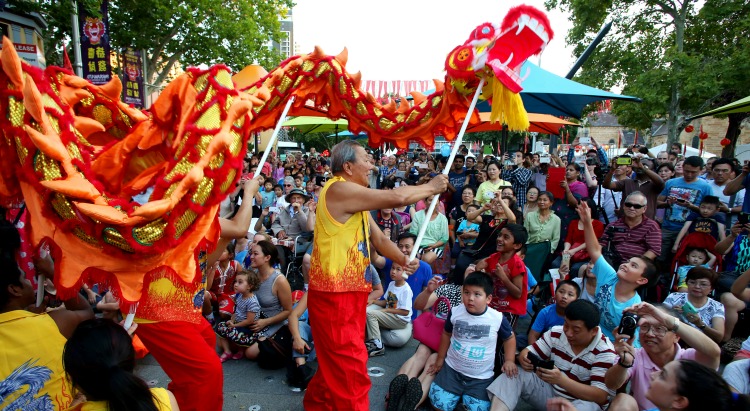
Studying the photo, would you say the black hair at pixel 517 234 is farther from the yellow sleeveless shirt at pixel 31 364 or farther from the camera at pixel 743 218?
the yellow sleeveless shirt at pixel 31 364

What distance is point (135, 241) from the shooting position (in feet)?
5.52

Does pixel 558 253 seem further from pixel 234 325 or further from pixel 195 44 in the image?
pixel 195 44

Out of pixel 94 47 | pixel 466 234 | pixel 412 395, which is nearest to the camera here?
pixel 412 395

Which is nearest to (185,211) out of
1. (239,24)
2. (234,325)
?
(234,325)

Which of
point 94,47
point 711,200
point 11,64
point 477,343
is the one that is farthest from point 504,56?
point 94,47

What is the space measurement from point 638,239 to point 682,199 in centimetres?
130

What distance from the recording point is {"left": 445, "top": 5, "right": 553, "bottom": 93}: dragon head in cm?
240

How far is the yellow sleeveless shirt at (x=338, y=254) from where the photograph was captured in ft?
8.55

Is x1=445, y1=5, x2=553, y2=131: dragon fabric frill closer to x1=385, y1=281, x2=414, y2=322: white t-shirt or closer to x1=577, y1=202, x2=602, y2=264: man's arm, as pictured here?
x1=577, y1=202, x2=602, y2=264: man's arm

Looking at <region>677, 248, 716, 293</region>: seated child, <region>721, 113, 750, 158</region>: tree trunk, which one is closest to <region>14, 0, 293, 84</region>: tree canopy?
<region>677, 248, 716, 293</region>: seated child

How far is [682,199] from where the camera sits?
5066mm

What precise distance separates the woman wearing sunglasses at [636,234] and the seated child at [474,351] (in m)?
1.80

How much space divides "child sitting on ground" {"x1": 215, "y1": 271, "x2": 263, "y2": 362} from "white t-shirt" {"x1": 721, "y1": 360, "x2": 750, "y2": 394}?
3.17m

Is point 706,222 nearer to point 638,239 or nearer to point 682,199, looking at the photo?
point 682,199
